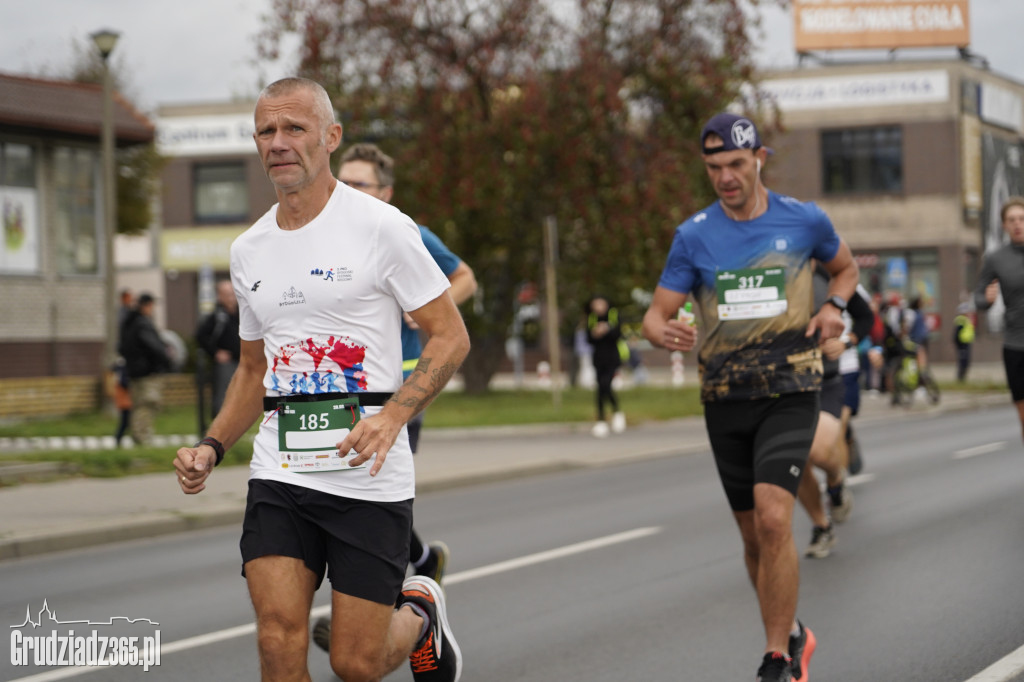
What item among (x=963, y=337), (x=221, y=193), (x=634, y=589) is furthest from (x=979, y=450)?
(x=221, y=193)

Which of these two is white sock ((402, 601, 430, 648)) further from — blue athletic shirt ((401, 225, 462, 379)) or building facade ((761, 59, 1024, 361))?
building facade ((761, 59, 1024, 361))

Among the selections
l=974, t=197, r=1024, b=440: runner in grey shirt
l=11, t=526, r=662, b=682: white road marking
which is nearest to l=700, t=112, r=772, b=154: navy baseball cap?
l=11, t=526, r=662, b=682: white road marking

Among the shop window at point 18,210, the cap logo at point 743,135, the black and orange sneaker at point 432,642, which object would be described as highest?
the shop window at point 18,210

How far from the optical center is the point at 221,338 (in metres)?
15.6

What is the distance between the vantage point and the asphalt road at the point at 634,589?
6.03 metres

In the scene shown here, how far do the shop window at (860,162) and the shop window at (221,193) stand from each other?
20.7 m

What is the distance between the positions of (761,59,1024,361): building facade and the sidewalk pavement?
25.9 meters

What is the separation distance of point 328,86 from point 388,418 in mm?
22089

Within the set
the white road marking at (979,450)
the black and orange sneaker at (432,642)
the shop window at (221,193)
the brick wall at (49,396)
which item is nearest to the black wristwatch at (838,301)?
the black and orange sneaker at (432,642)

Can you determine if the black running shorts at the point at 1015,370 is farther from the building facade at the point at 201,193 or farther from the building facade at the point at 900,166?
the building facade at the point at 201,193

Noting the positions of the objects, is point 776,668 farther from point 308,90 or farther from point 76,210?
point 76,210

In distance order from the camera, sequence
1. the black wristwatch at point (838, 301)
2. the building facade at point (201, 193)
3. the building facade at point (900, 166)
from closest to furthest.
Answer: the black wristwatch at point (838, 301)
the building facade at point (900, 166)
the building facade at point (201, 193)

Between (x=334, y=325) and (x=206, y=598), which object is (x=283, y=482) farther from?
(x=206, y=598)

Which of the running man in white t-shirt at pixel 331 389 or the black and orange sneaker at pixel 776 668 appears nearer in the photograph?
the running man in white t-shirt at pixel 331 389
